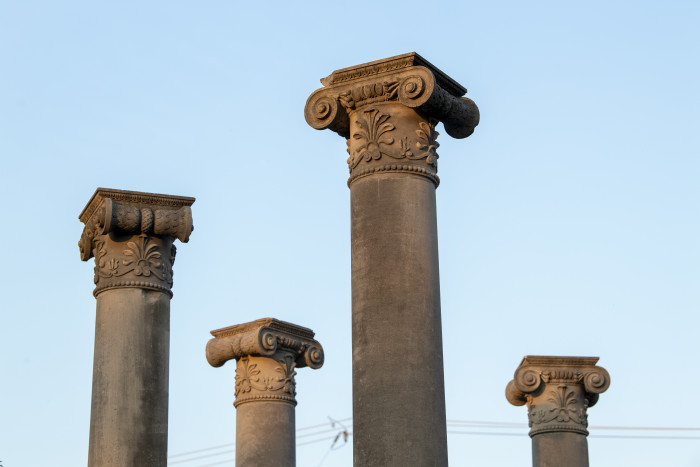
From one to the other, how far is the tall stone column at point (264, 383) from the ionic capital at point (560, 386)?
6.92m

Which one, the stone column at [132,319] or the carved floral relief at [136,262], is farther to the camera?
the carved floral relief at [136,262]

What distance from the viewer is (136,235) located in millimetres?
28641

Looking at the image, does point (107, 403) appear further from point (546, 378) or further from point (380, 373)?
point (546, 378)

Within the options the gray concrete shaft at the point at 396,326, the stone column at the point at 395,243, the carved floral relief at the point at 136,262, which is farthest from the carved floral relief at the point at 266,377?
the gray concrete shaft at the point at 396,326

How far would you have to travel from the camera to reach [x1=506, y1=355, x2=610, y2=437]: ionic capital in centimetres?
3841

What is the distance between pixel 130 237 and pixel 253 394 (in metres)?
10.8

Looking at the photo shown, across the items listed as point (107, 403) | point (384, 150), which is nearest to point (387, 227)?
point (384, 150)

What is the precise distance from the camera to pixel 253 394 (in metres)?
38.0

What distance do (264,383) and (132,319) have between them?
1100 cm

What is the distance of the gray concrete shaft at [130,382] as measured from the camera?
26.7m

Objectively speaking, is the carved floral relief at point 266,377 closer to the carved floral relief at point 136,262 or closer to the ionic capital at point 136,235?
the ionic capital at point 136,235

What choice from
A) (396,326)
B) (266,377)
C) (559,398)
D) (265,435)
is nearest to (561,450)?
(559,398)

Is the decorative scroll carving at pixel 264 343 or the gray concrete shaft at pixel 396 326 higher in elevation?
the decorative scroll carving at pixel 264 343

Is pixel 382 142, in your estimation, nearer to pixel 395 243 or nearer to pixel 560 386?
pixel 395 243
